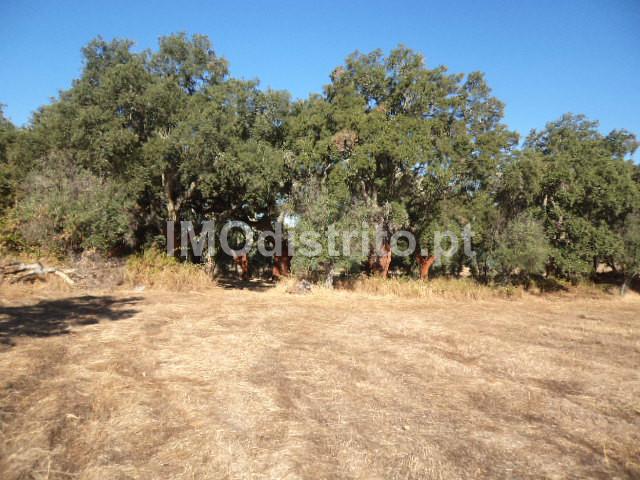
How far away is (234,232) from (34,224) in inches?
382

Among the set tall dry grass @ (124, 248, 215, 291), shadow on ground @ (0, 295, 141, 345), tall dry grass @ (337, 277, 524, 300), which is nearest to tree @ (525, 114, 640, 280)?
tall dry grass @ (337, 277, 524, 300)

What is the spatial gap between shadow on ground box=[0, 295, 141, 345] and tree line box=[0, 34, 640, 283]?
3.67m

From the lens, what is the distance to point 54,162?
43.9ft

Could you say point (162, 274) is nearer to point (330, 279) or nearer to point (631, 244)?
point (330, 279)

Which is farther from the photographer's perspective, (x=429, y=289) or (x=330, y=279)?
(x=330, y=279)

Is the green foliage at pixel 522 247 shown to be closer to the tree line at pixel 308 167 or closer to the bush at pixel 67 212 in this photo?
the tree line at pixel 308 167

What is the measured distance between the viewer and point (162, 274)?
1343 centimetres

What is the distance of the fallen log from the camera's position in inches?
417

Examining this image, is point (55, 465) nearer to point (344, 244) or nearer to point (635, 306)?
point (344, 244)

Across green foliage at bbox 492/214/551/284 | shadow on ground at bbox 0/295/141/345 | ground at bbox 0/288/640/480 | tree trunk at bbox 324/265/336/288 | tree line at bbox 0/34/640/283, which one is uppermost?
tree line at bbox 0/34/640/283

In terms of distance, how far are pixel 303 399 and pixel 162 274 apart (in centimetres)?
1075

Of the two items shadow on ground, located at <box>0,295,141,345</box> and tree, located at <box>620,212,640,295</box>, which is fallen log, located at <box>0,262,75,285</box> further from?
tree, located at <box>620,212,640,295</box>

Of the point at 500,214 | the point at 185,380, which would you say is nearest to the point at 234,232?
the point at 500,214

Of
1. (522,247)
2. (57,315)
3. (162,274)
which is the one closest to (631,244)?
(522,247)
